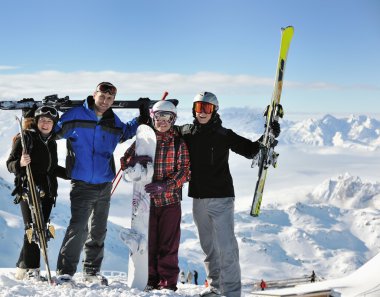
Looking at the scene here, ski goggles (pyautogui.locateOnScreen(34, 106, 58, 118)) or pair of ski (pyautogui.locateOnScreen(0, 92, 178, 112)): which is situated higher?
pair of ski (pyautogui.locateOnScreen(0, 92, 178, 112))

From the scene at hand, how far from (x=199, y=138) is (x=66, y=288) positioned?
9.09ft

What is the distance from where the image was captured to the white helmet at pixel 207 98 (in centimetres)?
718

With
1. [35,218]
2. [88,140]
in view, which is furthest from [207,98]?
[35,218]

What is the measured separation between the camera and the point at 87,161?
7266mm

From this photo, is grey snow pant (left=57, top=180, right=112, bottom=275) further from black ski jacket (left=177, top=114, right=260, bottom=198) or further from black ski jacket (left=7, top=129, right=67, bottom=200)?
black ski jacket (left=177, top=114, right=260, bottom=198)

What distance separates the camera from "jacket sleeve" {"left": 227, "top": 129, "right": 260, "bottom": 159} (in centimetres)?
721

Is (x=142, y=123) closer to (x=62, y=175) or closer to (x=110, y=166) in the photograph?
(x=110, y=166)

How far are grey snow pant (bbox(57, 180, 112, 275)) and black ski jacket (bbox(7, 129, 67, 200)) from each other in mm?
384

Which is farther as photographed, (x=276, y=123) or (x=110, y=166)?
(x=276, y=123)

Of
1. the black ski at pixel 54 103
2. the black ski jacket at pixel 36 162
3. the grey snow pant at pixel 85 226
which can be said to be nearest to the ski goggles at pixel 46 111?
the black ski jacket at pixel 36 162

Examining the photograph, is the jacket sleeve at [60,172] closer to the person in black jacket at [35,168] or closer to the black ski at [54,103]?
the person in black jacket at [35,168]

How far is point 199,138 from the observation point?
23.6 feet

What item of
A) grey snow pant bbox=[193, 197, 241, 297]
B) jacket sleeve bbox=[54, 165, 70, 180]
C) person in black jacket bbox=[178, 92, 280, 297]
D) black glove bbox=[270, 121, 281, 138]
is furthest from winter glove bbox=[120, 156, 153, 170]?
black glove bbox=[270, 121, 281, 138]

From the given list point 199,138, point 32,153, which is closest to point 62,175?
point 32,153
